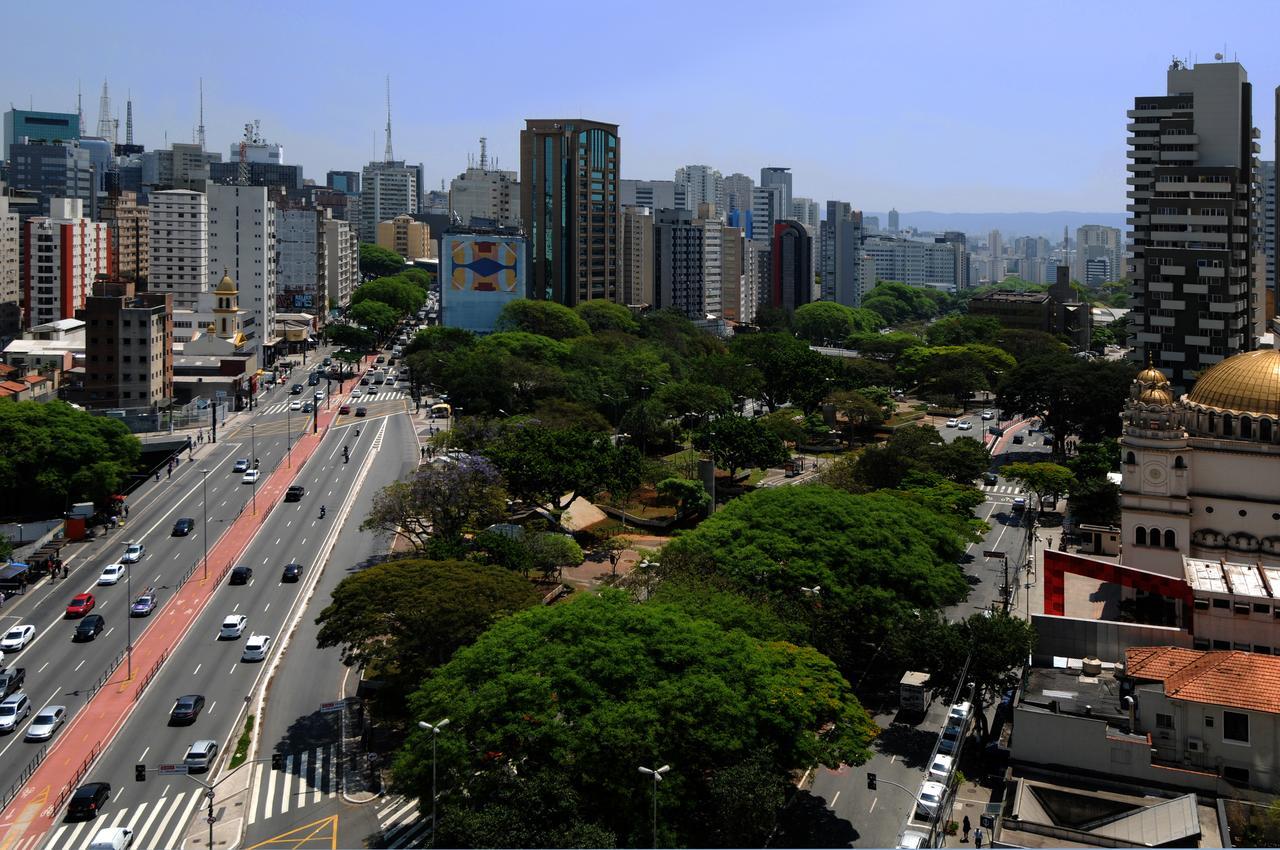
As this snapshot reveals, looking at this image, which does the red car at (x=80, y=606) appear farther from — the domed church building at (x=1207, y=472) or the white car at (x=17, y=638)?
the domed church building at (x=1207, y=472)

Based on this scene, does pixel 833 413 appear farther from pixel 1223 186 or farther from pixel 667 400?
pixel 1223 186

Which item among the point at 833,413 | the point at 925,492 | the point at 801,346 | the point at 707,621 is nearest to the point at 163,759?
the point at 707,621

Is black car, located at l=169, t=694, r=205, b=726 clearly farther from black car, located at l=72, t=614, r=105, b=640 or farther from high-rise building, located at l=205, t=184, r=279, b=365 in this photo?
high-rise building, located at l=205, t=184, r=279, b=365

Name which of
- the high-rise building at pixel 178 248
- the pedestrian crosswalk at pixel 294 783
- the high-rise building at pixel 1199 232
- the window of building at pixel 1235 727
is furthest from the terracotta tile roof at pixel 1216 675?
the high-rise building at pixel 178 248

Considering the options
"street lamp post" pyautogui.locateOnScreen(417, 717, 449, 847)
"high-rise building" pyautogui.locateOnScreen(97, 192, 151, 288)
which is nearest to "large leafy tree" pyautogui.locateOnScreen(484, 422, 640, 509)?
"street lamp post" pyautogui.locateOnScreen(417, 717, 449, 847)

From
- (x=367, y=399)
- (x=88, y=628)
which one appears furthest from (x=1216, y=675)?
(x=367, y=399)

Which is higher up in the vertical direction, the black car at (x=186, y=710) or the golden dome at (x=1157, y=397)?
the golden dome at (x=1157, y=397)
